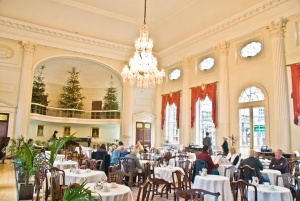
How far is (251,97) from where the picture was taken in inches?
441

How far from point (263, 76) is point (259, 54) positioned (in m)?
1.01

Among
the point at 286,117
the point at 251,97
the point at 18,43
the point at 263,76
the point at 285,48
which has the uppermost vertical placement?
the point at 18,43

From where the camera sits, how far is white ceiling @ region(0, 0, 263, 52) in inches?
484

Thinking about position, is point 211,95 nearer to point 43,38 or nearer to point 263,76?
point 263,76

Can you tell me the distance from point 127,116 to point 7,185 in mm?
9450

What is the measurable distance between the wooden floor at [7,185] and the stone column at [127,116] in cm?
727

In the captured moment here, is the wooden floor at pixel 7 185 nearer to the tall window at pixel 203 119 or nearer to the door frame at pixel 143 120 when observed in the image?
the door frame at pixel 143 120

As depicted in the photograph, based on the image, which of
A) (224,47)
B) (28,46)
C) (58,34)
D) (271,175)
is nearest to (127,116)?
(58,34)

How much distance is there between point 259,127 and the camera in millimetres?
10734

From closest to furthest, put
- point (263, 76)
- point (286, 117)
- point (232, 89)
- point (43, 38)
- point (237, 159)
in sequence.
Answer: point (237, 159), point (286, 117), point (263, 76), point (232, 89), point (43, 38)

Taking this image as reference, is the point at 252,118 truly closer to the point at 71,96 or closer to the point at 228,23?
the point at 228,23

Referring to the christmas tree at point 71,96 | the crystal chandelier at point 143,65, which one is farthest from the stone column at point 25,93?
the crystal chandelier at point 143,65

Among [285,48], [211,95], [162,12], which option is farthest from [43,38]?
[285,48]

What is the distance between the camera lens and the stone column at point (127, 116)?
620 inches
